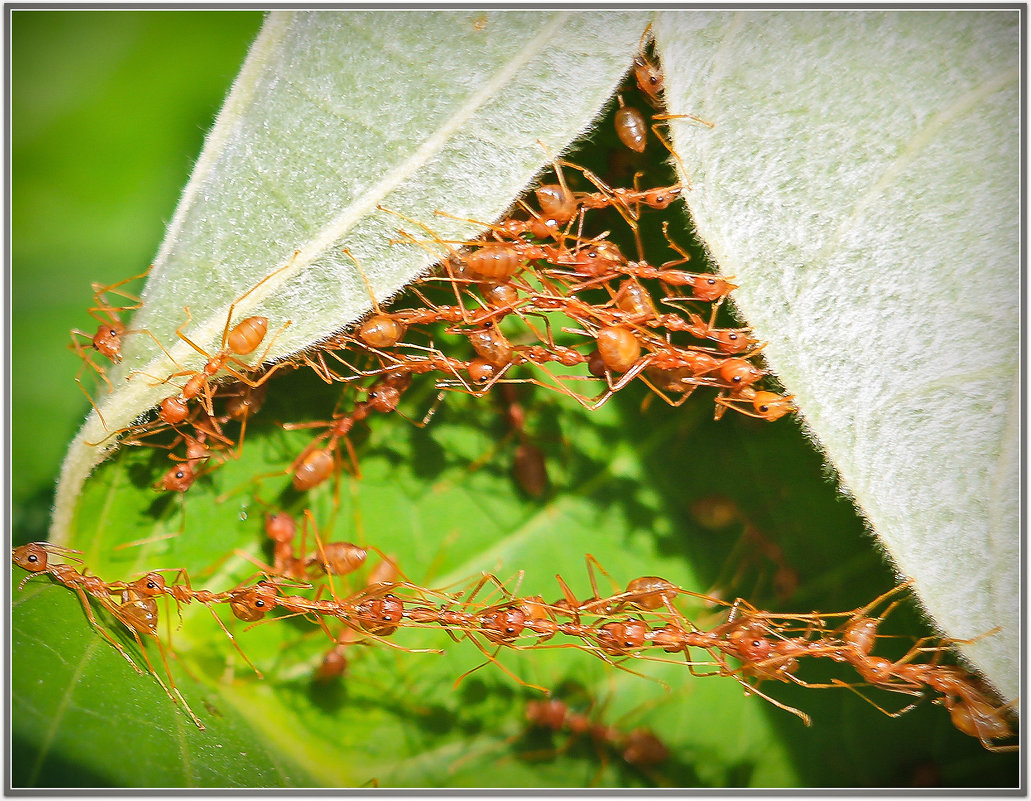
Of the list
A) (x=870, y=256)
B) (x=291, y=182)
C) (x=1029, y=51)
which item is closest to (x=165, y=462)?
(x=291, y=182)

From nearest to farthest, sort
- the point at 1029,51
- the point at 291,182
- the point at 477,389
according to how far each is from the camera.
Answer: the point at 1029,51
the point at 291,182
the point at 477,389

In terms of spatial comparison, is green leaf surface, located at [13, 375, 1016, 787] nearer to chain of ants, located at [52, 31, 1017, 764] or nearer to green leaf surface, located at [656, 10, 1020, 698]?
chain of ants, located at [52, 31, 1017, 764]

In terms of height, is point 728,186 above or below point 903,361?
above

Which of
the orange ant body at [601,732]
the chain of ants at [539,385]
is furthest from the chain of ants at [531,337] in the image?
the orange ant body at [601,732]

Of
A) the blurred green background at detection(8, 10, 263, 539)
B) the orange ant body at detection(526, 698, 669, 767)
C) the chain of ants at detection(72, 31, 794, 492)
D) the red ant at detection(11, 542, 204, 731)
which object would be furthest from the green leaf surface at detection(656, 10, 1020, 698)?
the red ant at detection(11, 542, 204, 731)

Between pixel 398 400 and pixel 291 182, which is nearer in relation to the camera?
pixel 291 182

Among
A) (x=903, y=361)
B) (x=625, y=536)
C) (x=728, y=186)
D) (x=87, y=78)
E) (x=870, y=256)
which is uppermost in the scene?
(x=87, y=78)

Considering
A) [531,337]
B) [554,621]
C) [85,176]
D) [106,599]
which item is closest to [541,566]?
[554,621]

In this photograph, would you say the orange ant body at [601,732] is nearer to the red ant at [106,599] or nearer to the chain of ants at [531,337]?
the chain of ants at [531,337]

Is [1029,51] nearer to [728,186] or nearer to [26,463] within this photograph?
[728,186]
